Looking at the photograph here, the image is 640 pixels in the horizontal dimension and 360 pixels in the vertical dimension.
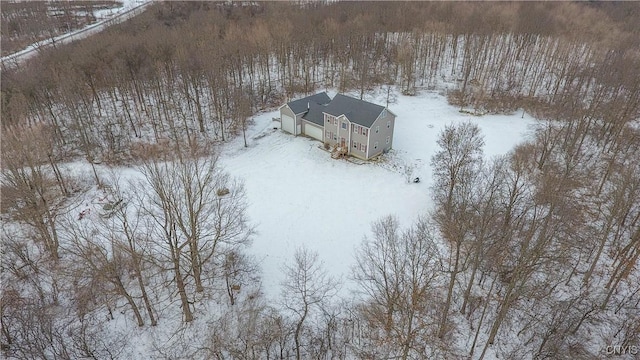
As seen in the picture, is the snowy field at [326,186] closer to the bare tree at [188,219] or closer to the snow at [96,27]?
the bare tree at [188,219]

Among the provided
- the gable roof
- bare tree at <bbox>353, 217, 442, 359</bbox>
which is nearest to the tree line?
the gable roof

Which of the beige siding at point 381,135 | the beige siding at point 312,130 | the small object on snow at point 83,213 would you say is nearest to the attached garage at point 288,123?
the beige siding at point 312,130

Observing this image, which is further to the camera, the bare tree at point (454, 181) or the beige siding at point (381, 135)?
the beige siding at point (381, 135)

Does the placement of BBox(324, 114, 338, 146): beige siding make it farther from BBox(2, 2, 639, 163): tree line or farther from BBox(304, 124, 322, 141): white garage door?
BBox(2, 2, 639, 163): tree line

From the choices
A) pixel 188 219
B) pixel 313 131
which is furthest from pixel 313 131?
pixel 188 219

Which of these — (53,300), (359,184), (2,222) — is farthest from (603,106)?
(2,222)

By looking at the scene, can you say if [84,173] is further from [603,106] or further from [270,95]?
[603,106]
